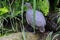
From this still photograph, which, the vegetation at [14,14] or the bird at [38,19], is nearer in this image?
the bird at [38,19]

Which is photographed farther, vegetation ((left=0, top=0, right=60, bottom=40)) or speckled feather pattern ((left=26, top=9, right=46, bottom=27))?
vegetation ((left=0, top=0, right=60, bottom=40))

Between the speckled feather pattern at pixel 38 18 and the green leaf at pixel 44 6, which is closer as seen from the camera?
the speckled feather pattern at pixel 38 18

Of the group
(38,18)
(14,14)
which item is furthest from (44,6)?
(14,14)

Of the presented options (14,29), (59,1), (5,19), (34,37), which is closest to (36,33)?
(34,37)

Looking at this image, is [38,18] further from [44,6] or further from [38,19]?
[44,6]

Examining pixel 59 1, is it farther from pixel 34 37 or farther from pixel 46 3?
pixel 34 37

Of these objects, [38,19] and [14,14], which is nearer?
[38,19]

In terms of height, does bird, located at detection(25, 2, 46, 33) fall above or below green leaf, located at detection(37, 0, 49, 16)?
below

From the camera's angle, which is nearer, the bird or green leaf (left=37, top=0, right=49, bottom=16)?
the bird

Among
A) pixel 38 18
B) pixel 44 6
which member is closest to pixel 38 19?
pixel 38 18

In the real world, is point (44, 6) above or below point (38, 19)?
above

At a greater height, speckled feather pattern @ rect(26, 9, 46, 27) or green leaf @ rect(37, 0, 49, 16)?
green leaf @ rect(37, 0, 49, 16)

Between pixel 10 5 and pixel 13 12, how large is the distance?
0.09 meters

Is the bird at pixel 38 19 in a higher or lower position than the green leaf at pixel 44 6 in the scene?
lower
